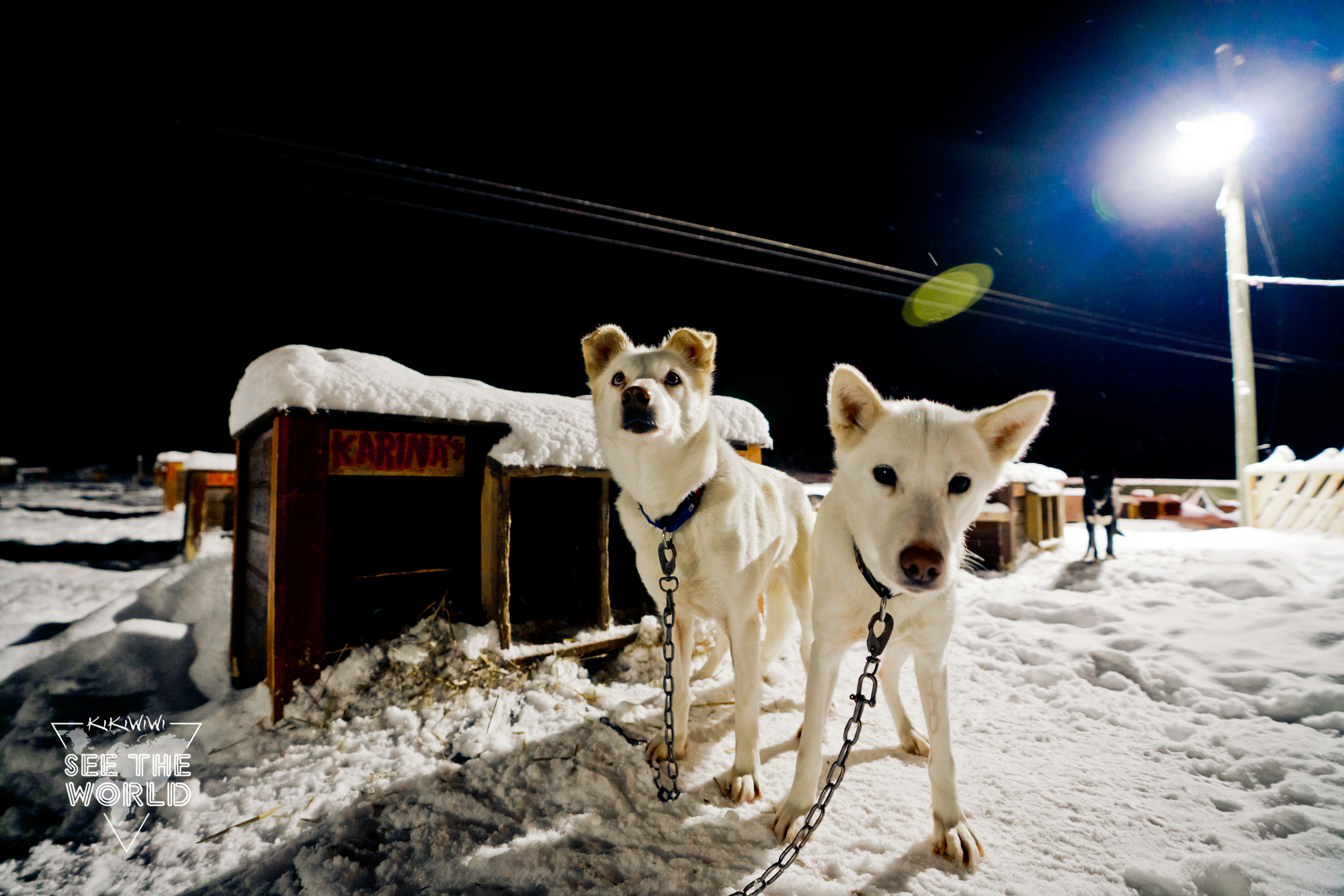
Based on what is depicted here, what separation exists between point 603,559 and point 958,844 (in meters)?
2.49

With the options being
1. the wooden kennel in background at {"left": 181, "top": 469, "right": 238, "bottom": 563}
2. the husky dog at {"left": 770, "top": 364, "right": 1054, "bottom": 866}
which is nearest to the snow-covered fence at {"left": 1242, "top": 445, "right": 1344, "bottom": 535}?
the husky dog at {"left": 770, "top": 364, "right": 1054, "bottom": 866}

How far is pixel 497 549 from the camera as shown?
9.89ft

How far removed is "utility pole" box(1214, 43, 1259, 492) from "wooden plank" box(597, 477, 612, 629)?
883 centimetres

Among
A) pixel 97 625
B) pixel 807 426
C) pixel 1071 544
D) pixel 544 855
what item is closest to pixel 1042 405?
pixel 544 855

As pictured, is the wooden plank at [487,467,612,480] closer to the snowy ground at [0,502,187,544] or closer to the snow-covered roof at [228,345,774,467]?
the snow-covered roof at [228,345,774,467]

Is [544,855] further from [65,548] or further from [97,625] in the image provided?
[65,548]

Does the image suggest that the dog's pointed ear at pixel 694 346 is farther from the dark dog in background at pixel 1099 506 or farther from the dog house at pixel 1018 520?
the dark dog in background at pixel 1099 506

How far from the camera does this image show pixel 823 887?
152cm

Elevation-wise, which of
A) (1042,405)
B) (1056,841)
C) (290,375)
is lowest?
(1056,841)

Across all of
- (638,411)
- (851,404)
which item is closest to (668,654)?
(638,411)

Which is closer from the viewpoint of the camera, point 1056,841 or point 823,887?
point 823,887

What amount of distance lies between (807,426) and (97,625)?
15.2 m

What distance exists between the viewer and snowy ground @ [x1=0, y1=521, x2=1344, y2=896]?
5.23ft

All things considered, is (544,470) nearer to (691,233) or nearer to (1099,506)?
(691,233)
